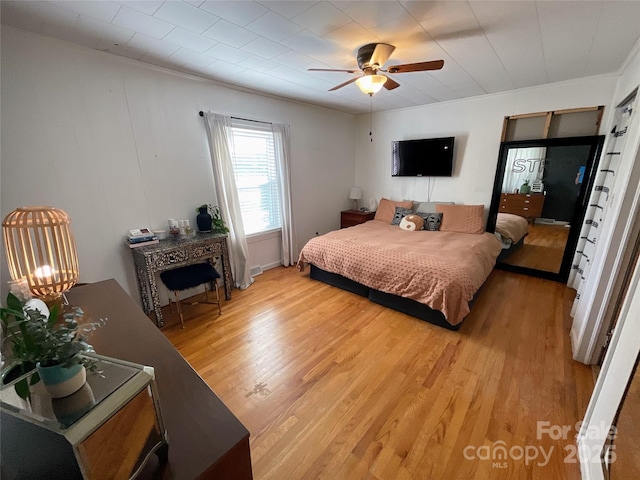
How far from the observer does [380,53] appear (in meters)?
2.08

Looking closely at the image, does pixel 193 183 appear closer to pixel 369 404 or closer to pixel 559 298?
pixel 369 404

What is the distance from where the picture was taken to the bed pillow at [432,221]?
151 inches

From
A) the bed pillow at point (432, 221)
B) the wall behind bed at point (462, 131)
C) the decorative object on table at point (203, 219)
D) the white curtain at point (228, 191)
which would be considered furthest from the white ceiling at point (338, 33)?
the bed pillow at point (432, 221)

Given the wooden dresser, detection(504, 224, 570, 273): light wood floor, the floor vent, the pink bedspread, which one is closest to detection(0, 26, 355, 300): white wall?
the floor vent

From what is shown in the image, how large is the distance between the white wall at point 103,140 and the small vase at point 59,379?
7.36 ft

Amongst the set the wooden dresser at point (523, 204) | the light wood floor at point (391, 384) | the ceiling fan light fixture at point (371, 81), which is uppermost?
the ceiling fan light fixture at point (371, 81)

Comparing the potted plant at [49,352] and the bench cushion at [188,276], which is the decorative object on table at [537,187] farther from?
the potted plant at [49,352]

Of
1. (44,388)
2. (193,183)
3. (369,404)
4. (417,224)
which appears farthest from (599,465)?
(193,183)

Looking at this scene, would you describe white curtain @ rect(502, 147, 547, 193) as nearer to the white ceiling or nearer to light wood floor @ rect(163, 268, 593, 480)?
the white ceiling

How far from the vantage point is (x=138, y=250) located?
8.00 feet

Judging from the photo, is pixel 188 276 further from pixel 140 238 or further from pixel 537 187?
pixel 537 187

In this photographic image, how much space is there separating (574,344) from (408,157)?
3127 mm

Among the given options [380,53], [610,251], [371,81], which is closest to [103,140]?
[371,81]

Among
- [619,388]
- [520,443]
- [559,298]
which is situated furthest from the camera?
[559,298]
